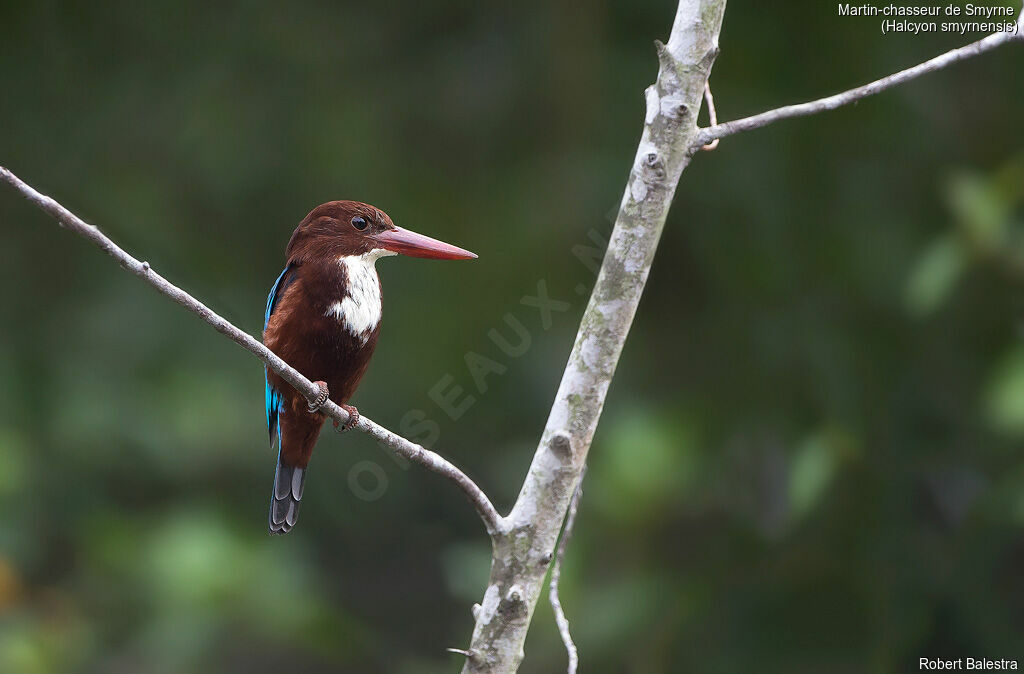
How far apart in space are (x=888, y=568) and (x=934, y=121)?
1.57 meters

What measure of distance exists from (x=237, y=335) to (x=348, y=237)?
53cm

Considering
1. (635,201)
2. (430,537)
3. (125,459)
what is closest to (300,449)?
(635,201)

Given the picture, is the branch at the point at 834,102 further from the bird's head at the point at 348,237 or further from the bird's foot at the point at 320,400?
the bird's foot at the point at 320,400

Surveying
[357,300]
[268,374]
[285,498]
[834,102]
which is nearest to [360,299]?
[357,300]

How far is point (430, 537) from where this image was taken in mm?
5031

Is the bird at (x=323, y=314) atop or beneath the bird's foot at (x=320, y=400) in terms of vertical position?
atop

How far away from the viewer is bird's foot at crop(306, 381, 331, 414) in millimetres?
1804

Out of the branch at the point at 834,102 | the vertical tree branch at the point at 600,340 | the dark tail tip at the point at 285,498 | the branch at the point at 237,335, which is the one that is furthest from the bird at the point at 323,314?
the branch at the point at 834,102

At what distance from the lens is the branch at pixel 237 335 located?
4.99 feet

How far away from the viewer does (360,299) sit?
2.06 metres

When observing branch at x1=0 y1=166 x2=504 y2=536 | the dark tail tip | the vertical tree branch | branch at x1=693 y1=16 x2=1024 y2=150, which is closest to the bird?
the dark tail tip

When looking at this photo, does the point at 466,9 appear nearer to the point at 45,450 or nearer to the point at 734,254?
the point at 734,254

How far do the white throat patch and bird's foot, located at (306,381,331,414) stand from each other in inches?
4.7

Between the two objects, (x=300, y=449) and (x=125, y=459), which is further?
(x=125, y=459)
